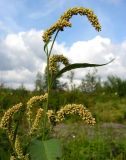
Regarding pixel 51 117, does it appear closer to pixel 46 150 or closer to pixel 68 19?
pixel 46 150

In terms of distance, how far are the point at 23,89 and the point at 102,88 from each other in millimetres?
3882

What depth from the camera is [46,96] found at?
2.17 m

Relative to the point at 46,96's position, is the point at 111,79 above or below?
above

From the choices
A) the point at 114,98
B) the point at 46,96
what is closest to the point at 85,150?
the point at 46,96

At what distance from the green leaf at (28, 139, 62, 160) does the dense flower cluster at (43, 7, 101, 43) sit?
0.43 metres

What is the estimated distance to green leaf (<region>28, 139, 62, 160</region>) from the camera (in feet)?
6.42

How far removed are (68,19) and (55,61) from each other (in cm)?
18

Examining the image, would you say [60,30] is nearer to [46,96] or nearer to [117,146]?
[46,96]

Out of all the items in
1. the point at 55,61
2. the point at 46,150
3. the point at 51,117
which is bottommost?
the point at 46,150

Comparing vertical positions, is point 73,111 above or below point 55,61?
below

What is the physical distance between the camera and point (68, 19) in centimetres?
203

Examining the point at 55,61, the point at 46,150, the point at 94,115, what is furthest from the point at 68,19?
the point at 94,115


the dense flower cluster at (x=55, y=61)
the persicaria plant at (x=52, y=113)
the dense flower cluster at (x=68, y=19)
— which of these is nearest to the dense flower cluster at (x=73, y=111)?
the persicaria plant at (x=52, y=113)

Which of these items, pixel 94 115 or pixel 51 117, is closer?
pixel 51 117
